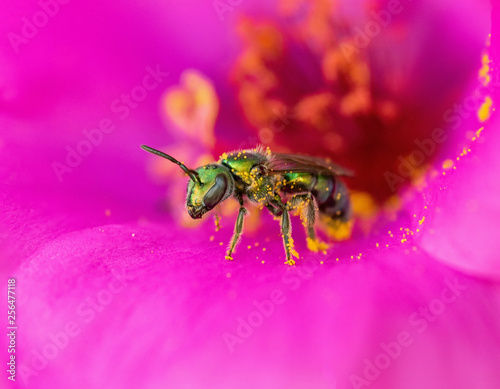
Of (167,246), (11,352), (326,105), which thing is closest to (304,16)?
(326,105)

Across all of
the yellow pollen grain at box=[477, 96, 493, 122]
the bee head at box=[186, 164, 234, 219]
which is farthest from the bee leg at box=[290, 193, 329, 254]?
the yellow pollen grain at box=[477, 96, 493, 122]

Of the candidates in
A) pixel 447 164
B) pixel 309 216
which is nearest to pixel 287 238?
pixel 309 216

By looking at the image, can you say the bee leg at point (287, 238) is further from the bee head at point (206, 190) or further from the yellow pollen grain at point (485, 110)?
the yellow pollen grain at point (485, 110)

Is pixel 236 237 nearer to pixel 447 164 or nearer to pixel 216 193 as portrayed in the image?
pixel 216 193

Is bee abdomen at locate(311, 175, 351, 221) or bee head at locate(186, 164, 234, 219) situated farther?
bee abdomen at locate(311, 175, 351, 221)

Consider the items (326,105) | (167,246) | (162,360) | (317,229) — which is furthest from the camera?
(326,105)

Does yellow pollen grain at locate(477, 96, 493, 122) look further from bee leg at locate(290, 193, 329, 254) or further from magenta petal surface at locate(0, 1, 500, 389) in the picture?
bee leg at locate(290, 193, 329, 254)

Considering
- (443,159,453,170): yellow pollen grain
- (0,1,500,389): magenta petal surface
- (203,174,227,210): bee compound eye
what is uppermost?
(443,159,453,170): yellow pollen grain

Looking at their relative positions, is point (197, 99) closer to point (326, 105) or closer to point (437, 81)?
point (326, 105)
